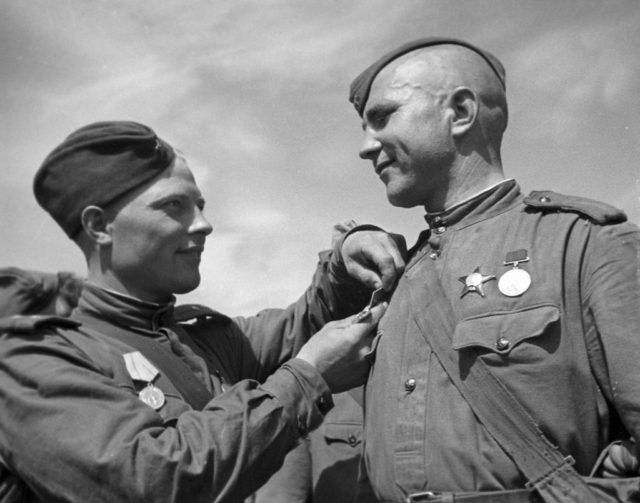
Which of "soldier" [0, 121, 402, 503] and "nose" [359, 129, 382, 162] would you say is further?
"nose" [359, 129, 382, 162]

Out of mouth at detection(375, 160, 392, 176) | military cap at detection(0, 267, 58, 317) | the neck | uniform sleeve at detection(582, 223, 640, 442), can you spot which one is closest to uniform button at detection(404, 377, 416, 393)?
uniform sleeve at detection(582, 223, 640, 442)

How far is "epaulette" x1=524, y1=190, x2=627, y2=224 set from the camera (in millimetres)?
2779

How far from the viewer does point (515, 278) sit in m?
2.78

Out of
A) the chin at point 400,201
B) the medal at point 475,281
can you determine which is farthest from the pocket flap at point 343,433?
the medal at point 475,281

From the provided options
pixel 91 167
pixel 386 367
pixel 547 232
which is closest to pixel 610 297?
pixel 547 232

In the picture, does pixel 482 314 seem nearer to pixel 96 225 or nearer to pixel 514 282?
pixel 514 282

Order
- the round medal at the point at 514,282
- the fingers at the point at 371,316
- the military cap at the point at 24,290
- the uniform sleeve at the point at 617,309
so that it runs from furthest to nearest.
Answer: the military cap at the point at 24,290
the fingers at the point at 371,316
the round medal at the point at 514,282
the uniform sleeve at the point at 617,309

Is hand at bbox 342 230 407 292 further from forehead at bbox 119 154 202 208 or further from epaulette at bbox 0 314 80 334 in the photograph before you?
epaulette at bbox 0 314 80 334

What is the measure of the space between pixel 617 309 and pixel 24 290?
11.3ft

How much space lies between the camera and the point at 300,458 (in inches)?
209

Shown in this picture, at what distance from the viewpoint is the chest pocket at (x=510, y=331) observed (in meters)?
2.62

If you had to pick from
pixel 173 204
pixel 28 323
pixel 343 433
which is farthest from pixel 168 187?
pixel 343 433

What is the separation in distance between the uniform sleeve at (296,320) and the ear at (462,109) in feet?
2.94

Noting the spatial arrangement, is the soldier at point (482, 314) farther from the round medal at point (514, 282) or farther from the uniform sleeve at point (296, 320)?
the uniform sleeve at point (296, 320)
